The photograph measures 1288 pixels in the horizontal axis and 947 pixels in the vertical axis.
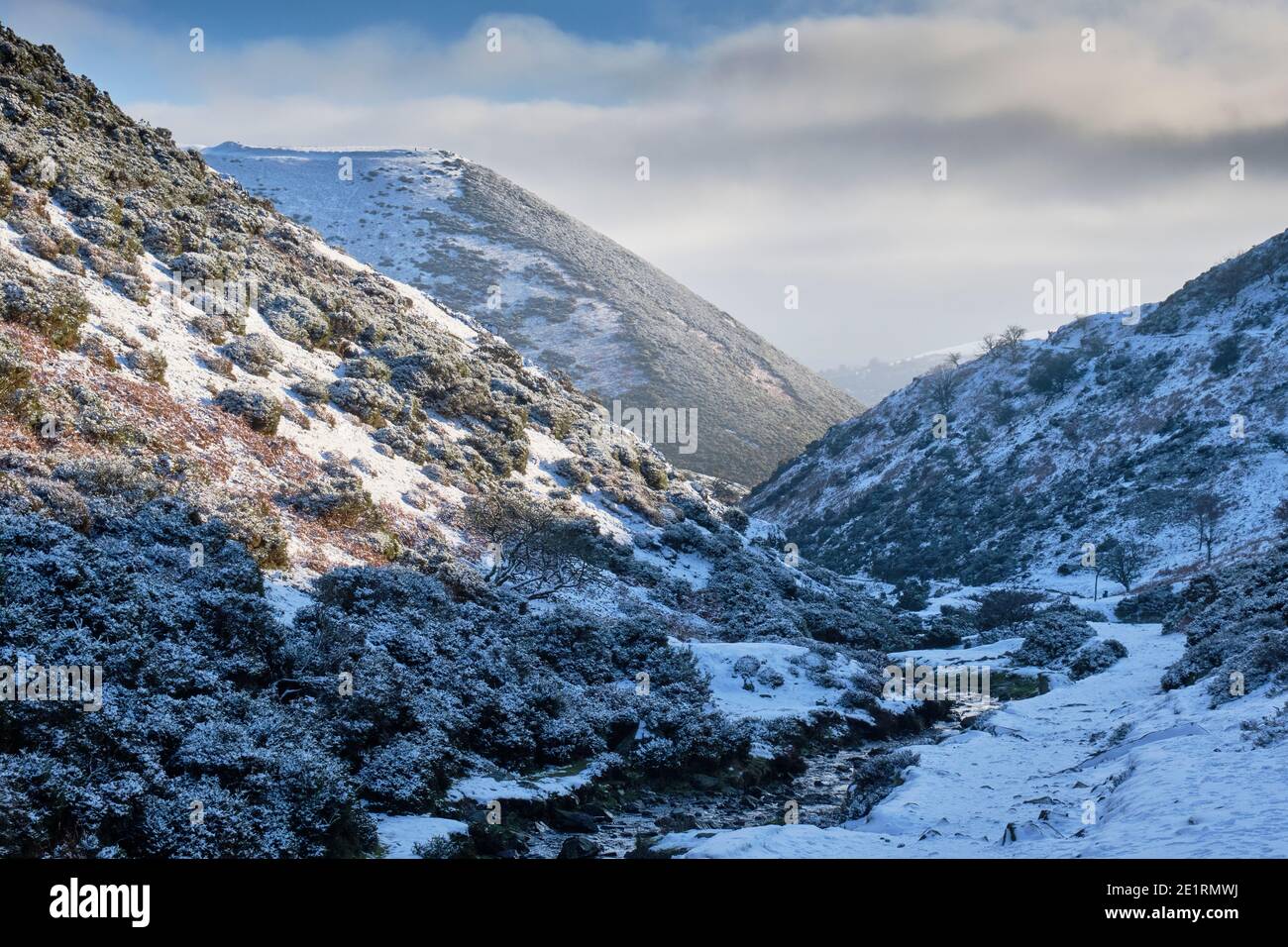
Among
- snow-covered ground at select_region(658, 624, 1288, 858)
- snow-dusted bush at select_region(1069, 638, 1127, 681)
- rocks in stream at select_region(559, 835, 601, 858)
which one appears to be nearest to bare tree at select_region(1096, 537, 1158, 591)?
snow-dusted bush at select_region(1069, 638, 1127, 681)

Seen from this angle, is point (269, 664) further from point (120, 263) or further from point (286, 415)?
point (120, 263)

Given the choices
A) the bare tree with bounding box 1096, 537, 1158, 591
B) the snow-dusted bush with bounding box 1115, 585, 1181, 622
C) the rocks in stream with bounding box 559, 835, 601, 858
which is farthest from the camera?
the bare tree with bounding box 1096, 537, 1158, 591

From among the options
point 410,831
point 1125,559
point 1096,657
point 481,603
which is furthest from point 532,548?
point 1125,559

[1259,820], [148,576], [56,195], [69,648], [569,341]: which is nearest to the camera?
[1259,820]

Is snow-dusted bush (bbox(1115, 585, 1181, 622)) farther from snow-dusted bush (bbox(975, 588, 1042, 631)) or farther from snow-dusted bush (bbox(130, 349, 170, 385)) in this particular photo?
snow-dusted bush (bbox(130, 349, 170, 385))

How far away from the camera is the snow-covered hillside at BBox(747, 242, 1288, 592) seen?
54844 mm

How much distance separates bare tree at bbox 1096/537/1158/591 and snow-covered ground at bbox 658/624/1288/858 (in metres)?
30.3

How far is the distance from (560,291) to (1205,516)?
91553mm

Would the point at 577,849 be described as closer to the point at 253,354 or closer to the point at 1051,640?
the point at 253,354

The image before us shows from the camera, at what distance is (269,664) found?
18.9 meters

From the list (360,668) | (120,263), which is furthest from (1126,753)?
(120,263)

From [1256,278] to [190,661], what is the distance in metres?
78.6

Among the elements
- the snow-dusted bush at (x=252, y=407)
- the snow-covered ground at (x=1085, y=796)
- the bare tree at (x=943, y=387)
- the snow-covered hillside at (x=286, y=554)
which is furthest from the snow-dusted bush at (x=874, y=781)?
the bare tree at (x=943, y=387)

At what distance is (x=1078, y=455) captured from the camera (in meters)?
66.7
